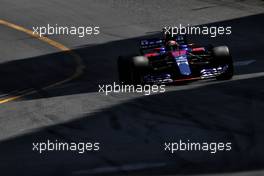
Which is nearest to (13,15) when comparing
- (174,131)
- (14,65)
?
(14,65)

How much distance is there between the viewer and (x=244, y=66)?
2952 centimetres

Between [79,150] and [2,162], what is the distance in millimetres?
1573

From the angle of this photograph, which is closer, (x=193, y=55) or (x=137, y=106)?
(x=137, y=106)

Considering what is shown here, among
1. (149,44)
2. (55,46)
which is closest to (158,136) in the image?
(149,44)

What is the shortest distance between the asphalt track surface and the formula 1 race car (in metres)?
0.33

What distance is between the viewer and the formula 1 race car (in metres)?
26.7

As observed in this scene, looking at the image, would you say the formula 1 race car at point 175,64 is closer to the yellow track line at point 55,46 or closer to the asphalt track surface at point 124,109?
the asphalt track surface at point 124,109

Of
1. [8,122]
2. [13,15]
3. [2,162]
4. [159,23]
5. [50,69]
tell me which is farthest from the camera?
[13,15]

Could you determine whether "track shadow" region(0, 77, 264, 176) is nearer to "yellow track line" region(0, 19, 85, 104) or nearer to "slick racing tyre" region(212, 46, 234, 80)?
"slick racing tyre" region(212, 46, 234, 80)

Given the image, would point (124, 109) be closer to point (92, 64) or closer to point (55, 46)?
point (92, 64)

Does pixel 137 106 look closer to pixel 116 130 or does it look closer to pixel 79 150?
pixel 116 130

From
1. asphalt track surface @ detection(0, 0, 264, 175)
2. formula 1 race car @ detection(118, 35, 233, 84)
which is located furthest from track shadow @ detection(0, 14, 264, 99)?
formula 1 race car @ detection(118, 35, 233, 84)

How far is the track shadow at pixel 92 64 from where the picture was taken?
94.5 feet

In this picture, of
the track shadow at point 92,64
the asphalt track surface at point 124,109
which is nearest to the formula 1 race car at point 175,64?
the asphalt track surface at point 124,109
